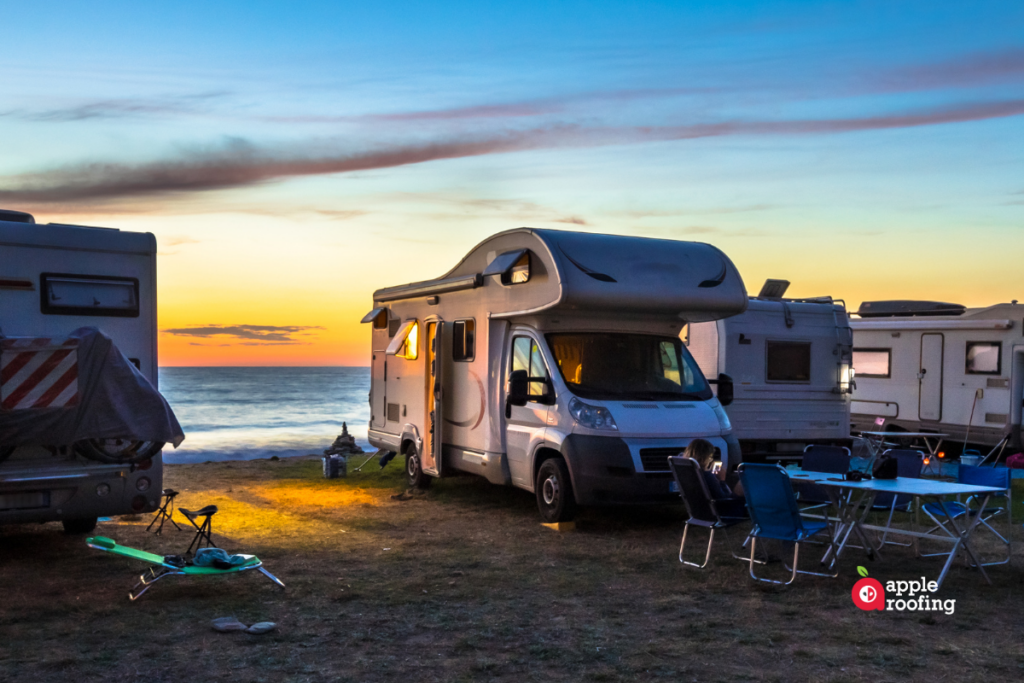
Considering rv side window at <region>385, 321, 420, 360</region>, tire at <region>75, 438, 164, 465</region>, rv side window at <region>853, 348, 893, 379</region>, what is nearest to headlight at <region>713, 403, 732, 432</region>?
rv side window at <region>385, 321, 420, 360</region>

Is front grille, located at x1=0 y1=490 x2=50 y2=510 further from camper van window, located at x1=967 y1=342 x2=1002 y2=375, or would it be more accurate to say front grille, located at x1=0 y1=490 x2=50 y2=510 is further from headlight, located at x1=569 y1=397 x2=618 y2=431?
camper van window, located at x1=967 y1=342 x2=1002 y2=375

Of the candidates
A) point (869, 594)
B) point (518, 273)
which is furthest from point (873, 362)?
point (869, 594)

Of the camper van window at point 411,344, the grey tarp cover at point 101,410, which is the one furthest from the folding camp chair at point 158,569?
the camper van window at point 411,344

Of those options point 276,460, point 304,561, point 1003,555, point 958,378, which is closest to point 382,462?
point 276,460

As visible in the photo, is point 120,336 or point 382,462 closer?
point 120,336

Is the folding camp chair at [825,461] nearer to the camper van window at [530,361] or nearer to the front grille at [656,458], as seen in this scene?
the front grille at [656,458]

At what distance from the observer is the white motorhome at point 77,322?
7438mm

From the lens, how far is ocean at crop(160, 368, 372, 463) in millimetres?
23484

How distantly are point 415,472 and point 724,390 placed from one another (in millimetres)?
4237

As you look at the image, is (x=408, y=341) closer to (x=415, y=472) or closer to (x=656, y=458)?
(x=415, y=472)

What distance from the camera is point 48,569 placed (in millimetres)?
7711

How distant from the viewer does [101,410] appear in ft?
23.8

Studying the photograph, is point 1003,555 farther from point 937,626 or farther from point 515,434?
point 515,434

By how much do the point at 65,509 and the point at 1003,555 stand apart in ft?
26.4
